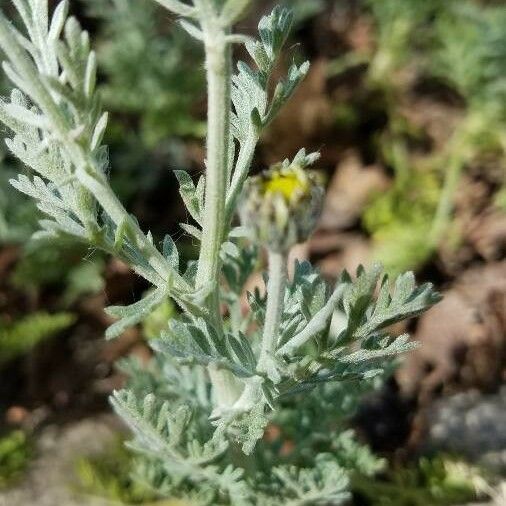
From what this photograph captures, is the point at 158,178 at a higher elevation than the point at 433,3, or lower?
lower

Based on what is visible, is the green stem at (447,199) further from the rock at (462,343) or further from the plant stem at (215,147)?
the plant stem at (215,147)

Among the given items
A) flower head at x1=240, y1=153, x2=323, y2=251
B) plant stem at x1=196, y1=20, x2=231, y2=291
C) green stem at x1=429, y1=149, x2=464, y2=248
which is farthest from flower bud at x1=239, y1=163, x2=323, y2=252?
green stem at x1=429, y1=149, x2=464, y2=248

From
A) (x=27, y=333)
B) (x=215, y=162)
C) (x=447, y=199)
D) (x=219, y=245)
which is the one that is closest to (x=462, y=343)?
(x=447, y=199)

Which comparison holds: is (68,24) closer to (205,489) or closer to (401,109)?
(205,489)

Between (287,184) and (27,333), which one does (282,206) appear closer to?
(287,184)

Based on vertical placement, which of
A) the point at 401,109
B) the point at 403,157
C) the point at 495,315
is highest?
the point at 401,109

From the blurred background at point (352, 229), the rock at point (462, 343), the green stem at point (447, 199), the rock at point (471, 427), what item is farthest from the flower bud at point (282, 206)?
the green stem at point (447, 199)

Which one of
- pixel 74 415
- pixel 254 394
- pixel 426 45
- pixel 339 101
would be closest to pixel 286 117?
pixel 339 101
